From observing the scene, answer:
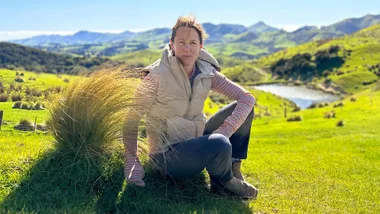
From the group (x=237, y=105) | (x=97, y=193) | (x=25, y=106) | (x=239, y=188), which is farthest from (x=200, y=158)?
(x=25, y=106)

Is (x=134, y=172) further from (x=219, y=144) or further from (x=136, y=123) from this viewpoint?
(x=219, y=144)

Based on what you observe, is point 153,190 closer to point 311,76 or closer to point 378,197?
point 378,197

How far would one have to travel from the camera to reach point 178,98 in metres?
5.39

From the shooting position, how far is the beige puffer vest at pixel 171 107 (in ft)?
17.5

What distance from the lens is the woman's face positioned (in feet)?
17.5

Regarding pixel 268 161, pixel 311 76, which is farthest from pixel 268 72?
pixel 268 161

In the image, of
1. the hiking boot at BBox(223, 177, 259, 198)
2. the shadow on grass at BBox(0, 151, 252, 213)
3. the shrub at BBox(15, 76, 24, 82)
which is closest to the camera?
Answer: the shadow on grass at BBox(0, 151, 252, 213)

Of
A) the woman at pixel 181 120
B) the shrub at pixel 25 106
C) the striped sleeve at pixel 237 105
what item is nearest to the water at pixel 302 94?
the shrub at pixel 25 106

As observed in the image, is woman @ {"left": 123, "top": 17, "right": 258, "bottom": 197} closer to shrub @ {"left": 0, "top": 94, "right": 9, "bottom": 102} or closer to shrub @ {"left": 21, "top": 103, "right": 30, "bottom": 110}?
shrub @ {"left": 21, "top": 103, "right": 30, "bottom": 110}

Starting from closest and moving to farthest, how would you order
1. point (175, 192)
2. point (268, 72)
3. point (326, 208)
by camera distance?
point (175, 192) < point (326, 208) < point (268, 72)

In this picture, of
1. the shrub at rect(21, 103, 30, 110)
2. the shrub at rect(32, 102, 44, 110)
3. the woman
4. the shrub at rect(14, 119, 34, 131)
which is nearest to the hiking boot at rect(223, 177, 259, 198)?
the woman

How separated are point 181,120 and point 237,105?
35.8 inches

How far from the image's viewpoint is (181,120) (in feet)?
17.7

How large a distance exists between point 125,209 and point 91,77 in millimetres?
1864
